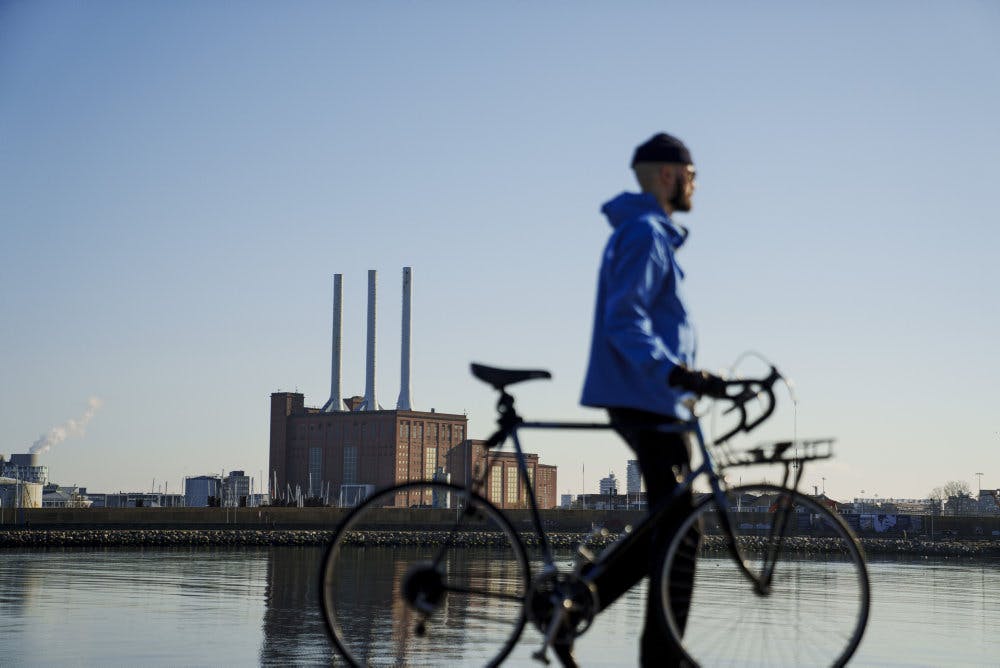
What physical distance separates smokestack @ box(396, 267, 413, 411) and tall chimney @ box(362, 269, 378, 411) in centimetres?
227

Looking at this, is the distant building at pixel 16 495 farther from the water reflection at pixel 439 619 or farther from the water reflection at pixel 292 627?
the water reflection at pixel 292 627

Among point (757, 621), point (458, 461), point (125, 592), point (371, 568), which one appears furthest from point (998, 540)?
point (757, 621)

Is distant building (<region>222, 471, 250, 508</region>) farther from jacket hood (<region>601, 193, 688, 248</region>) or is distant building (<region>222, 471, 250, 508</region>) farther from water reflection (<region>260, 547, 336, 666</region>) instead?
jacket hood (<region>601, 193, 688, 248</region>)

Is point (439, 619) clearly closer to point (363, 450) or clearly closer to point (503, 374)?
point (503, 374)

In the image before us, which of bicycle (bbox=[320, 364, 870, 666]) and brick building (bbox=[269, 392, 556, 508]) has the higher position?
brick building (bbox=[269, 392, 556, 508])

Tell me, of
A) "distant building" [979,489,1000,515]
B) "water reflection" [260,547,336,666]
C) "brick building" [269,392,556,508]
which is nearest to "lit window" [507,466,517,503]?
"brick building" [269,392,556,508]

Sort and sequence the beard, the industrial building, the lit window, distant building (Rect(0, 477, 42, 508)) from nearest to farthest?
the beard → distant building (Rect(0, 477, 42, 508)) → the industrial building → the lit window

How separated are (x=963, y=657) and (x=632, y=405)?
628cm

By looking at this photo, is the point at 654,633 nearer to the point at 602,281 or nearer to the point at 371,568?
the point at 602,281

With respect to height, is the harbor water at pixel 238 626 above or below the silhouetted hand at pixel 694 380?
below

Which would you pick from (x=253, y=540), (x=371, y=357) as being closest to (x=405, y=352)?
(x=371, y=357)

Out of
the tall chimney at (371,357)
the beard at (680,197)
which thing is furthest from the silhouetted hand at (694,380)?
the tall chimney at (371,357)

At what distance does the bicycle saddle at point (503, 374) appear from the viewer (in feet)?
12.8

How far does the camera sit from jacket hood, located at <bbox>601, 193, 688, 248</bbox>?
406 centimetres
